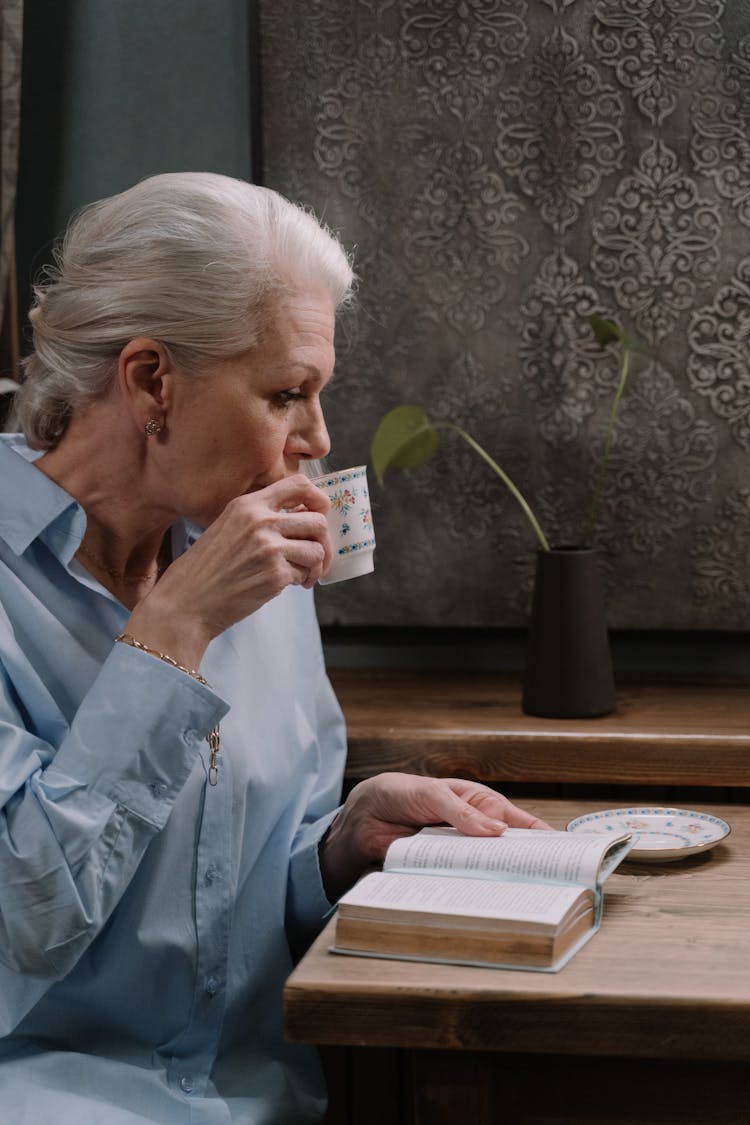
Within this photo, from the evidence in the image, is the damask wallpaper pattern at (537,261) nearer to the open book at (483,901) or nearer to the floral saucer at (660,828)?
the floral saucer at (660,828)

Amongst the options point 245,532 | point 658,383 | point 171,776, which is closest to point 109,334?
point 245,532

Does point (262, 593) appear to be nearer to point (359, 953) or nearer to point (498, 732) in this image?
point (359, 953)

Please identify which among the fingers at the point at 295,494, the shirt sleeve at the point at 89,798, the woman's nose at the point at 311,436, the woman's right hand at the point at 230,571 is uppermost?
the woman's nose at the point at 311,436

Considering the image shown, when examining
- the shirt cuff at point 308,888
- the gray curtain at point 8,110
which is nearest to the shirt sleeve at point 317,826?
the shirt cuff at point 308,888

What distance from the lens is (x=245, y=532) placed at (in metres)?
1.28

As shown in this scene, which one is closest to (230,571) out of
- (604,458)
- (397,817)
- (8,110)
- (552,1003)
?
(397,817)

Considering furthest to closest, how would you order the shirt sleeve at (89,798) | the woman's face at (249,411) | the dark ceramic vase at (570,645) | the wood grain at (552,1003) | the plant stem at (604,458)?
the plant stem at (604,458), the dark ceramic vase at (570,645), the woman's face at (249,411), the shirt sleeve at (89,798), the wood grain at (552,1003)

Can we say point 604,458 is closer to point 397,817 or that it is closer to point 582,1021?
point 397,817

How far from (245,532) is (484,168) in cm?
98

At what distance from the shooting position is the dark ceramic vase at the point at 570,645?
1.79m

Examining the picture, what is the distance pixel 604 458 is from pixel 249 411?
76cm

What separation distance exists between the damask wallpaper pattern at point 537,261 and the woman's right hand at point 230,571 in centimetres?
76

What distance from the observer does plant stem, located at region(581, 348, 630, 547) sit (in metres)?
1.92

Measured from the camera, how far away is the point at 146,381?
134 cm
